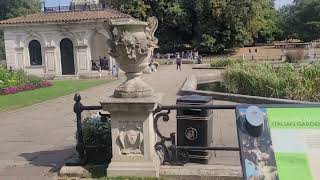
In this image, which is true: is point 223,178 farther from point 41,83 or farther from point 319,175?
point 41,83

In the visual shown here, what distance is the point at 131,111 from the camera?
645cm

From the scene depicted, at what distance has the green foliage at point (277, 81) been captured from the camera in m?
14.0

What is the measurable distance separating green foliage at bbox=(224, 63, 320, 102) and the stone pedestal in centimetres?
821

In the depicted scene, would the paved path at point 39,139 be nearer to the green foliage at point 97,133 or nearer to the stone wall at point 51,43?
the green foliage at point 97,133

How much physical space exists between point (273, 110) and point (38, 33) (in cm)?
3616

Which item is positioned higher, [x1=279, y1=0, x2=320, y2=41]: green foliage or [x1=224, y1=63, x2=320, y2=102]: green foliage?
[x1=279, y1=0, x2=320, y2=41]: green foliage

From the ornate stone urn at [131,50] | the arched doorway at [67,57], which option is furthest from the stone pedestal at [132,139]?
the arched doorway at [67,57]

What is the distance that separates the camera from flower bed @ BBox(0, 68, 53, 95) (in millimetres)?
23795

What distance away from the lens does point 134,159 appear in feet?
21.6

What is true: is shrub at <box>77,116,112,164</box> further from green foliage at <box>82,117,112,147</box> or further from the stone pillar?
the stone pillar

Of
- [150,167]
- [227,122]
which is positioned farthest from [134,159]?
[227,122]

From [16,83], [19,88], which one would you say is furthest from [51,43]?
[19,88]

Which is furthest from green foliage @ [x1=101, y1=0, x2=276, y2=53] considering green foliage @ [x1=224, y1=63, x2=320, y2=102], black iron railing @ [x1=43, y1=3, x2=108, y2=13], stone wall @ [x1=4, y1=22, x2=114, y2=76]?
green foliage @ [x1=224, y1=63, x2=320, y2=102]

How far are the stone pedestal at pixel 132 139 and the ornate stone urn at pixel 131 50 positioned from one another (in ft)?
0.67
